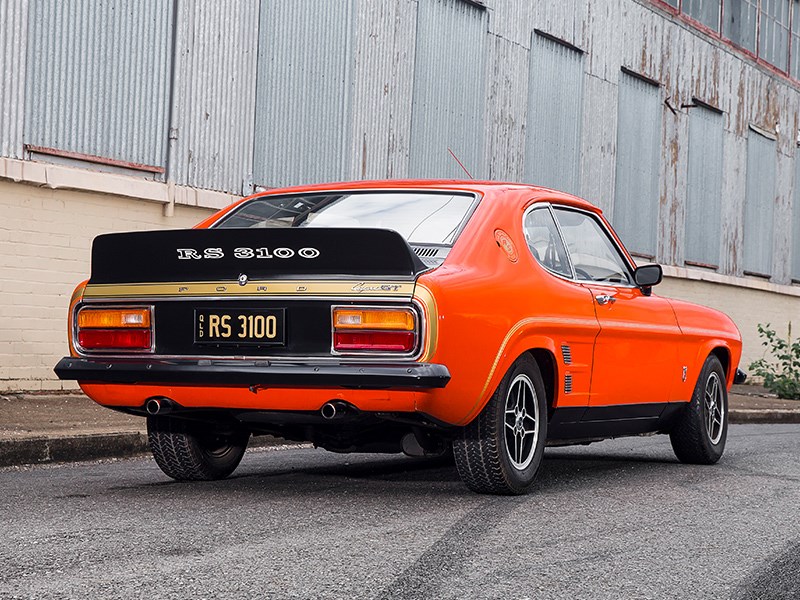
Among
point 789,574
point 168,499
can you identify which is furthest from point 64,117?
point 789,574

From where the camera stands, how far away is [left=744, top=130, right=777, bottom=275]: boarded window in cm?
2688

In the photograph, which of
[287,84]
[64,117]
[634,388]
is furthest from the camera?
[287,84]

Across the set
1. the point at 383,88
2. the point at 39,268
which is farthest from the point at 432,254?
the point at 383,88

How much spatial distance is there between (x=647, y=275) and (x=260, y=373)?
9.41ft

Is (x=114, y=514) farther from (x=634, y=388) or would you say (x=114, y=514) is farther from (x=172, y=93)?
(x=172, y=93)

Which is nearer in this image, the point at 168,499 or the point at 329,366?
the point at 329,366

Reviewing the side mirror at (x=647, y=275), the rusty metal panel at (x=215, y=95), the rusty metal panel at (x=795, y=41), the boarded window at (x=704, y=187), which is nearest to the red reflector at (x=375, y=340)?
the side mirror at (x=647, y=275)

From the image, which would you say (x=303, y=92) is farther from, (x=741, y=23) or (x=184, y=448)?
(x=741, y=23)

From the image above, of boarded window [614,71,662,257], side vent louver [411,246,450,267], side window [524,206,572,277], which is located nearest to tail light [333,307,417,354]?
side vent louver [411,246,450,267]

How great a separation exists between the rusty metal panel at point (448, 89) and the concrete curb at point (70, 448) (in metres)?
9.11

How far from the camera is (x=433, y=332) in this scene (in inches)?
211

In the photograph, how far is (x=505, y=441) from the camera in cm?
599

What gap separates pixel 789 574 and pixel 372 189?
119 inches

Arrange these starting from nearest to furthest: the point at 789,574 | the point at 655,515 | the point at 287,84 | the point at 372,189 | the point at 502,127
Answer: the point at 789,574, the point at 655,515, the point at 372,189, the point at 287,84, the point at 502,127
